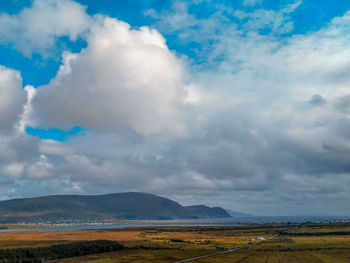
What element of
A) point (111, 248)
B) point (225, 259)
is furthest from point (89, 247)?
point (225, 259)

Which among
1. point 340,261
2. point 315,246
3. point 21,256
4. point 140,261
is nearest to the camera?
point 340,261

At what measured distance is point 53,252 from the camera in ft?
549

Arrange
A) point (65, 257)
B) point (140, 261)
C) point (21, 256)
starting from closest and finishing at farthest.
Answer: point (140, 261) < point (21, 256) < point (65, 257)

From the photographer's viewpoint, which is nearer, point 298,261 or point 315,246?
point 298,261

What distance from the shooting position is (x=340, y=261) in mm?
135250

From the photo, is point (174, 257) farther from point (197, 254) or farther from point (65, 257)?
point (65, 257)

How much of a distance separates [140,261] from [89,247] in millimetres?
50871

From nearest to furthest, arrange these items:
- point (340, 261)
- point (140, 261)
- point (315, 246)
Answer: point (340, 261) → point (140, 261) → point (315, 246)

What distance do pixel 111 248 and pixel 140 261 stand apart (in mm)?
50000

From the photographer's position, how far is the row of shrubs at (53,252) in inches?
5994

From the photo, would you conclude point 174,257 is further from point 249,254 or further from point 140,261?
point 249,254

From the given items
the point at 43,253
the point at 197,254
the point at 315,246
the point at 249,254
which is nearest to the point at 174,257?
the point at 197,254

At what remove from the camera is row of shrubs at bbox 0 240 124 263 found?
15225cm

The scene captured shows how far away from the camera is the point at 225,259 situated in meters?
143
